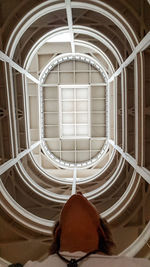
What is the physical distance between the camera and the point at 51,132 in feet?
69.1

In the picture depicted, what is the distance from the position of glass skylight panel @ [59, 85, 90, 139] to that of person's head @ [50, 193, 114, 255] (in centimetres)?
1832

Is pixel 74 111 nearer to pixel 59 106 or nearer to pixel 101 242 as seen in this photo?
pixel 59 106

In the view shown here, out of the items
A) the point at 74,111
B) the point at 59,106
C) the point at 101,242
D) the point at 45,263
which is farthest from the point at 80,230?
the point at 74,111

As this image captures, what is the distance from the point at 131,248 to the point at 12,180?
6.69 meters

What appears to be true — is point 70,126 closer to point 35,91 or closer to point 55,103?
point 55,103

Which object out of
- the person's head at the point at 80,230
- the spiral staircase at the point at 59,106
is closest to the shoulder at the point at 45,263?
the person's head at the point at 80,230

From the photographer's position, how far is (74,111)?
21000 millimetres

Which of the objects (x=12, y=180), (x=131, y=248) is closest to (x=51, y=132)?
(x=12, y=180)

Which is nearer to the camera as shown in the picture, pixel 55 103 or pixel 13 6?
pixel 13 6

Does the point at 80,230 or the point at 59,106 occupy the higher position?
the point at 59,106

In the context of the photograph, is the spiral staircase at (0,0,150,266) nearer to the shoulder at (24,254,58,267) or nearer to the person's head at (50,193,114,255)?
the person's head at (50,193,114,255)

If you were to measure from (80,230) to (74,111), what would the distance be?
61.8ft

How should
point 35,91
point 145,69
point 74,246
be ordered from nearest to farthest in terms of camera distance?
1. point 74,246
2. point 145,69
3. point 35,91

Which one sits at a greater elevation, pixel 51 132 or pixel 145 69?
pixel 145 69
